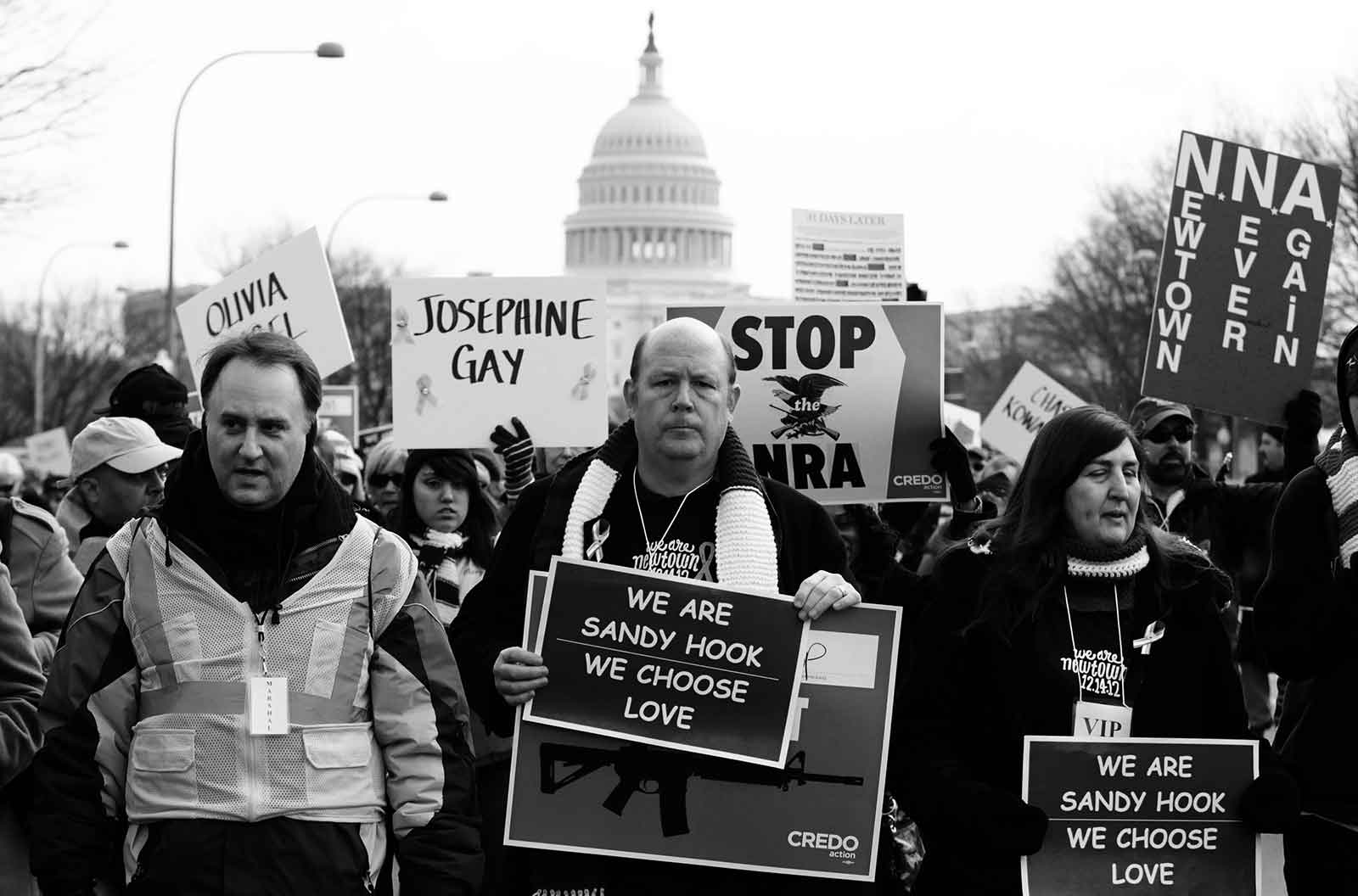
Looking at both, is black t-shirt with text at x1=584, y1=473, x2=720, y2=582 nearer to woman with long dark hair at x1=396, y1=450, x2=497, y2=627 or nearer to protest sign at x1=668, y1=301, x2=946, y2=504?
protest sign at x1=668, y1=301, x2=946, y2=504

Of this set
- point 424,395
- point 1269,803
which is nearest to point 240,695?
point 1269,803

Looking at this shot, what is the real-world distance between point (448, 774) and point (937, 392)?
11.3 feet

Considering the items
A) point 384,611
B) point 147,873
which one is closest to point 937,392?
point 384,611

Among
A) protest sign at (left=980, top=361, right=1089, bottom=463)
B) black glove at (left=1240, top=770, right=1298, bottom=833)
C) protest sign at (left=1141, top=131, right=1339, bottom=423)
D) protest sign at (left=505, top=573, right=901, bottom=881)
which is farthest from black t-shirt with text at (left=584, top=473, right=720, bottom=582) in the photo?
protest sign at (left=980, top=361, right=1089, bottom=463)

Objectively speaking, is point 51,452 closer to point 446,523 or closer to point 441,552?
point 446,523

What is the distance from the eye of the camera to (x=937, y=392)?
24.0ft

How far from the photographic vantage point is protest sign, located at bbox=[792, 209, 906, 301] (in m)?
9.27

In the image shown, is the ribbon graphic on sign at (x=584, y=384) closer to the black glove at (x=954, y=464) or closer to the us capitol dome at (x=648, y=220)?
the black glove at (x=954, y=464)

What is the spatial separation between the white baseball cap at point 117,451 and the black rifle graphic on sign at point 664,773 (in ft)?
8.28

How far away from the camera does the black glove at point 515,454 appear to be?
8.04 meters

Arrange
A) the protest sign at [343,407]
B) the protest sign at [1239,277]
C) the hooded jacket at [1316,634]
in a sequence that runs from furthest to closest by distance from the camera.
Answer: the protest sign at [343,407]
the protest sign at [1239,277]
the hooded jacket at [1316,634]

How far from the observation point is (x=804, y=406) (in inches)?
285

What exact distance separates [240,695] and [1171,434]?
571 cm

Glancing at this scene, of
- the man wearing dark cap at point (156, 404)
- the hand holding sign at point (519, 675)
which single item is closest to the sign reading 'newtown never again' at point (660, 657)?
the hand holding sign at point (519, 675)
